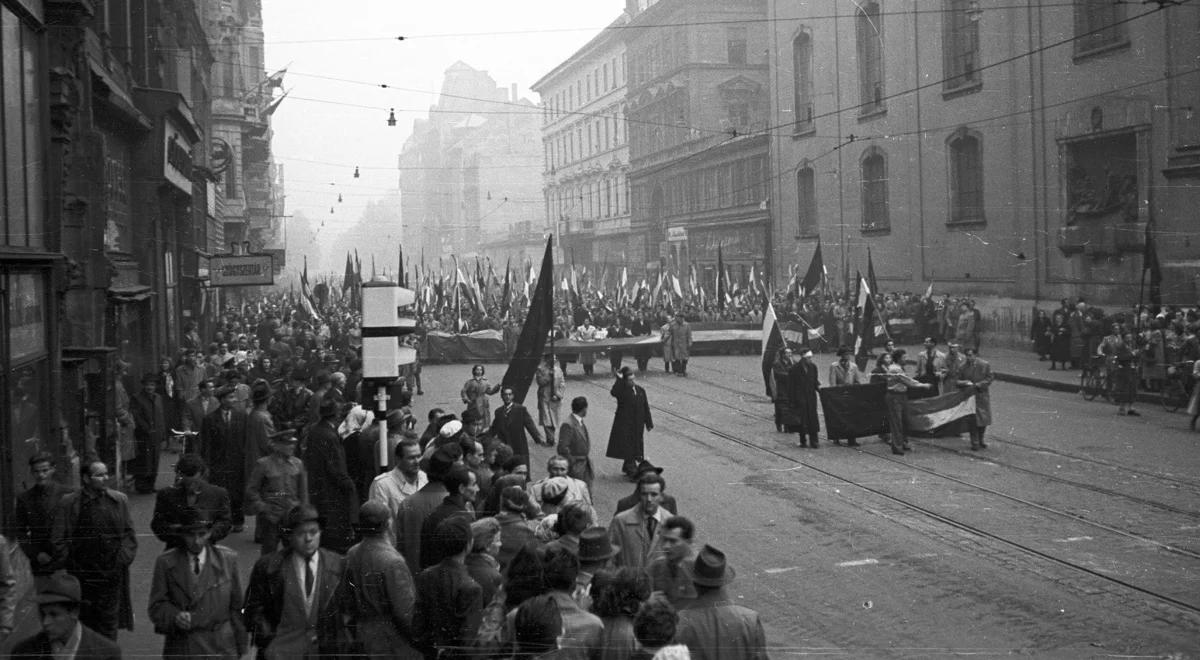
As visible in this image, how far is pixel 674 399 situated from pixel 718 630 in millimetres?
20387

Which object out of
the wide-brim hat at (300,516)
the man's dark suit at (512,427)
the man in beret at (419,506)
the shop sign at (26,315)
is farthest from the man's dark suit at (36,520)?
the man's dark suit at (512,427)

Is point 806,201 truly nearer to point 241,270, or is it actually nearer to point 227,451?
point 241,270

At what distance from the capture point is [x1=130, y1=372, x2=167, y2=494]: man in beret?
49.0ft

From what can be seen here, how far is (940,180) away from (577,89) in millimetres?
52704

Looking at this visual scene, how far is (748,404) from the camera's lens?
79.5ft

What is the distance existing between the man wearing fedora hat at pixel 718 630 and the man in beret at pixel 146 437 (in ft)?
36.9

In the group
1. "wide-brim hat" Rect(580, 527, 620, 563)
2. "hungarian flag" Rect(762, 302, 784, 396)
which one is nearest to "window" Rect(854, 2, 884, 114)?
"hungarian flag" Rect(762, 302, 784, 396)

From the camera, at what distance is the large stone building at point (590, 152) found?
260 ft

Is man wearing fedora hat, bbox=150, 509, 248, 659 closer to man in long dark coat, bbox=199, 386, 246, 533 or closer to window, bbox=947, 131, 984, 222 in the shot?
man in long dark coat, bbox=199, 386, 246, 533

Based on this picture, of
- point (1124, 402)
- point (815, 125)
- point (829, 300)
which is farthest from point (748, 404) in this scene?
point (815, 125)

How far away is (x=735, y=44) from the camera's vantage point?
65.4m

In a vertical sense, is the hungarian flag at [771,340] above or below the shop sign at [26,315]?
below

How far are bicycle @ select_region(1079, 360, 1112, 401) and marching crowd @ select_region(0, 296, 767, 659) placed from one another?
53.2ft

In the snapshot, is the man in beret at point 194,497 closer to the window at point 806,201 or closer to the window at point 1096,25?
the window at point 1096,25
